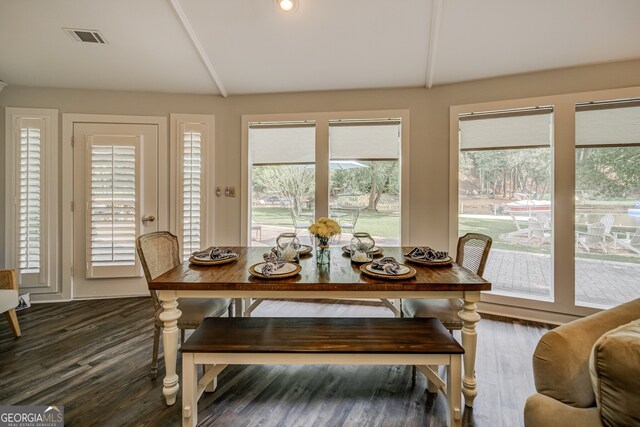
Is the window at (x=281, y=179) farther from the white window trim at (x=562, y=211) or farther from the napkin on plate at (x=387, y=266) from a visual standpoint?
the white window trim at (x=562, y=211)

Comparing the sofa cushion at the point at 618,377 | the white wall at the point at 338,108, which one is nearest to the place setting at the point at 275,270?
the sofa cushion at the point at 618,377

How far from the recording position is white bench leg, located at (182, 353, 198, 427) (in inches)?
56.9

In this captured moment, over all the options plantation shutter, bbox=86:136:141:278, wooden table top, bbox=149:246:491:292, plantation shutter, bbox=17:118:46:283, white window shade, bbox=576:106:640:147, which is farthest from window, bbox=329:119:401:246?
plantation shutter, bbox=17:118:46:283

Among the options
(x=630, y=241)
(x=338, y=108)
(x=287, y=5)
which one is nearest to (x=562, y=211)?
(x=630, y=241)

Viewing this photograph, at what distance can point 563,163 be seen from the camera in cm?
272

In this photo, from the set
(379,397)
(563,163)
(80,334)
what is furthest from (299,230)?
(563,163)

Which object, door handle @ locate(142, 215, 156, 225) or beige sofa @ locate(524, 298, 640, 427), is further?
door handle @ locate(142, 215, 156, 225)

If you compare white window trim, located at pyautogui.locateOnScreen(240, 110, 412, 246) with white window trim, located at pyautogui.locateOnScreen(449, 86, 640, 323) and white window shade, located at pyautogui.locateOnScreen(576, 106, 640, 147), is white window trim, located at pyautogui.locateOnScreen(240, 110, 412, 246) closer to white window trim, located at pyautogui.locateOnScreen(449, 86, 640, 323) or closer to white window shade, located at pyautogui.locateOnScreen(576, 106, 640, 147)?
white window trim, located at pyautogui.locateOnScreen(449, 86, 640, 323)

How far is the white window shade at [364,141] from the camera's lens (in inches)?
130

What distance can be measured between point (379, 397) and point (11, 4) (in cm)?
409

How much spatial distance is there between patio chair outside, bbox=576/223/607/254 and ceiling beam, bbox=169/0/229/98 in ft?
13.4

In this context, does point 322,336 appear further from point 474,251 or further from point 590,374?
point 474,251

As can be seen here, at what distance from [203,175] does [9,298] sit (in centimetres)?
201

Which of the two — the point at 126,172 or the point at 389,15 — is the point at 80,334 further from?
the point at 389,15
